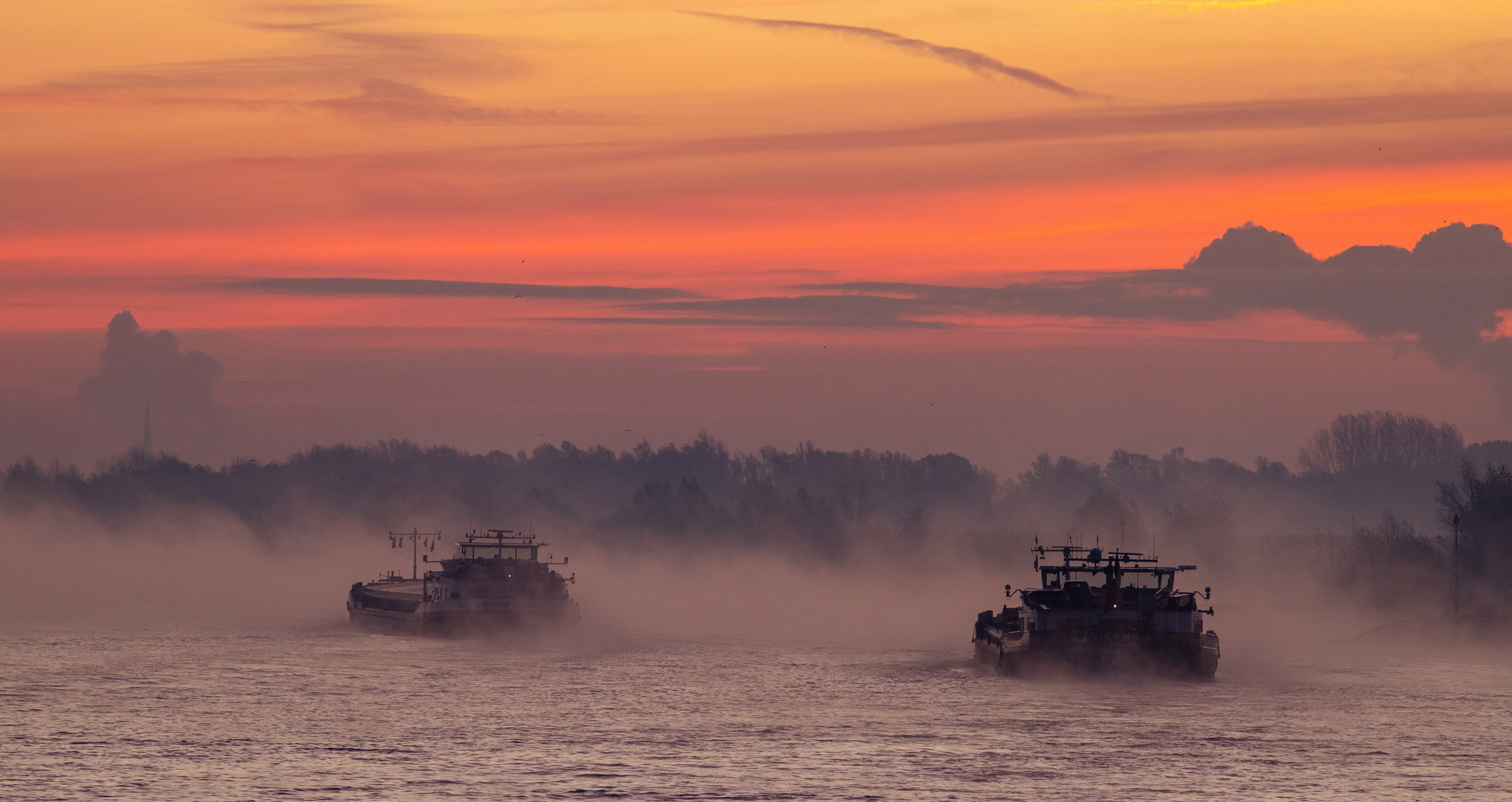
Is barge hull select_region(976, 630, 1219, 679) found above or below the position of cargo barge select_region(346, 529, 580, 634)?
below

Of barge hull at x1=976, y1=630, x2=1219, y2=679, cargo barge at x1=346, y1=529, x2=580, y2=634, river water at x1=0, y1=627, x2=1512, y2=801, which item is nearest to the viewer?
river water at x1=0, y1=627, x2=1512, y2=801

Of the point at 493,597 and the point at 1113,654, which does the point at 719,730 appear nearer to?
the point at 1113,654

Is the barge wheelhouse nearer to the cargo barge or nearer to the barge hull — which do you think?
the barge hull

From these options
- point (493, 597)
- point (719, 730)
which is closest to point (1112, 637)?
point (719, 730)

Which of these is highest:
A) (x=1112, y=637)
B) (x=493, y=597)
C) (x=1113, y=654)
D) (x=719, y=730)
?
(x=493, y=597)

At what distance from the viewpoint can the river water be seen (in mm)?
54812

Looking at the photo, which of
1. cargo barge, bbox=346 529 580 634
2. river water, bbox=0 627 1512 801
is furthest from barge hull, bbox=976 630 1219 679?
cargo barge, bbox=346 529 580 634

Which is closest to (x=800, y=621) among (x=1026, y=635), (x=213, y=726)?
(x=1026, y=635)

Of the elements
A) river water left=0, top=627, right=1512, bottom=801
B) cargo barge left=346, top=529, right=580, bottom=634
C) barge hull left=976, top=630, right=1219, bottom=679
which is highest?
cargo barge left=346, top=529, right=580, bottom=634

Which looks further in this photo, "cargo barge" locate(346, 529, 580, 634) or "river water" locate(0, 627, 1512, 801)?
"cargo barge" locate(346, 529, 580, 634)

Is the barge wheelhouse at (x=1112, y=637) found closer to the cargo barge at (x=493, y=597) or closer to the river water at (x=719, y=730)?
the river water at (x=719, y=730)

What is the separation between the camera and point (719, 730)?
6856 centimetres

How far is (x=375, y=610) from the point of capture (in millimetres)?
138125

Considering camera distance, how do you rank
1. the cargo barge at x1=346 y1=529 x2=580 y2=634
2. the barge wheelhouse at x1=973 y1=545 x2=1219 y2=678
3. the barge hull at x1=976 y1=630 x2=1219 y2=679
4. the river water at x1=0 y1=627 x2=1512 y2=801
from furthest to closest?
1. the cargo barge at x1=346 y1=529 x2=580 y2=634
2. the barge wheelhouse at x1=973 y1=545 x2=1219 y2=678
3. the barge hull at x1=976 y1=630 x2=1219 y2=679
4. the river water at x1=0 y1=627 x2=1512 y2=801
